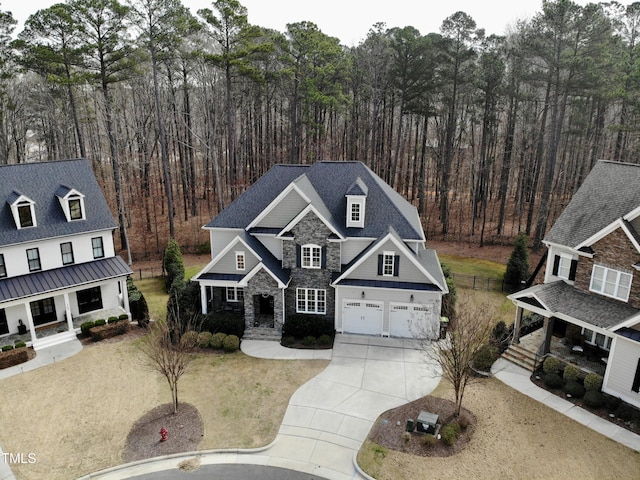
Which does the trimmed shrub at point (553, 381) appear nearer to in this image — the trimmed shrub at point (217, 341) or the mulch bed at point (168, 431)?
the mulch bed at point (168, 431)

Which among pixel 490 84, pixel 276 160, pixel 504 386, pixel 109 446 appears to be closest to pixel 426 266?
pixel 504 386

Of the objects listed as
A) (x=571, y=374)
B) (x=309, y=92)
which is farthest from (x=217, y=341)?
(x=309, y=92)

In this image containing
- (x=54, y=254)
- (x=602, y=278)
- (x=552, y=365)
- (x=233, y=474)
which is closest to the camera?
(x=233, y=474)

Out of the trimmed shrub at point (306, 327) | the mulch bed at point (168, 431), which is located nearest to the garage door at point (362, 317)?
the trimmed shrub at point (306, 327)

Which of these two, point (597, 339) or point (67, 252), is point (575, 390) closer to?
point (597, 339)

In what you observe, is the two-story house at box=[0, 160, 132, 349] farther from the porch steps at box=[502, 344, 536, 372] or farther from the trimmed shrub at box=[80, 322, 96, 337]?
the porch steps at box=[502, 344, 536, 372]

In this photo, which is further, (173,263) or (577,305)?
(173,263)
